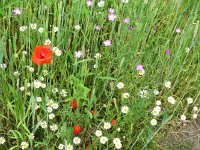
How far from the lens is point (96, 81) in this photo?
1.96 m

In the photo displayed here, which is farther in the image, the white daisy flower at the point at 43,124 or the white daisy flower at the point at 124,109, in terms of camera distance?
the white daisy flower at the point at 124,109

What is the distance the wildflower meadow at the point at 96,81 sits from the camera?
1.73 m

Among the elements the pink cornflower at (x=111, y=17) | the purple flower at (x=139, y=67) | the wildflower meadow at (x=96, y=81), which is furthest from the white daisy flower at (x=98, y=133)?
the pink cornflower at (x=111, y=17)

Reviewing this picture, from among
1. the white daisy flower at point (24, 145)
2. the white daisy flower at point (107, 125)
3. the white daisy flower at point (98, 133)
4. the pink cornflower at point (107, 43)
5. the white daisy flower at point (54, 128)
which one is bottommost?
the white daisy flower at point (24, 145)

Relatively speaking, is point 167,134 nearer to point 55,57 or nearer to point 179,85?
point 179,85

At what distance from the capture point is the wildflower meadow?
173 centimetres

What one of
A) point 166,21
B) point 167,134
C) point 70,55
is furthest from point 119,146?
point 166,21

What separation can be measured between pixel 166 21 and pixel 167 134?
763mm

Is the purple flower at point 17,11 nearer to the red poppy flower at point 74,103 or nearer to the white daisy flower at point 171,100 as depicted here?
the red poppy flower at point 74,103

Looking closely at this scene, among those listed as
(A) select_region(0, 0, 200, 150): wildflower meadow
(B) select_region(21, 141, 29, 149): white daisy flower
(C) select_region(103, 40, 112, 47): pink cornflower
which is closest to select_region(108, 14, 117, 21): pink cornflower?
(A) select_region(0, 0, 200, 150): wildflower meadow

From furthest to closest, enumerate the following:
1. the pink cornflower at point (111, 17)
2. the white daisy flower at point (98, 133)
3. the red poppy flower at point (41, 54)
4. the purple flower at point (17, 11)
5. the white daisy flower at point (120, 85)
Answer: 1. the pink cornflower at point (111, 17)
2. the purple flower at point (17, 11)
3. the white daisy flower at point (120, 85)
4. the white daisy flower at point (98, 133)
5. the red poppy flower at point (41, 54)

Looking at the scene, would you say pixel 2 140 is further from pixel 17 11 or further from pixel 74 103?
pixel 17 11

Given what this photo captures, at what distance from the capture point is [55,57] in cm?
196

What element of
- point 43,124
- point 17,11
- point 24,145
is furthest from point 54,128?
point 17,11
